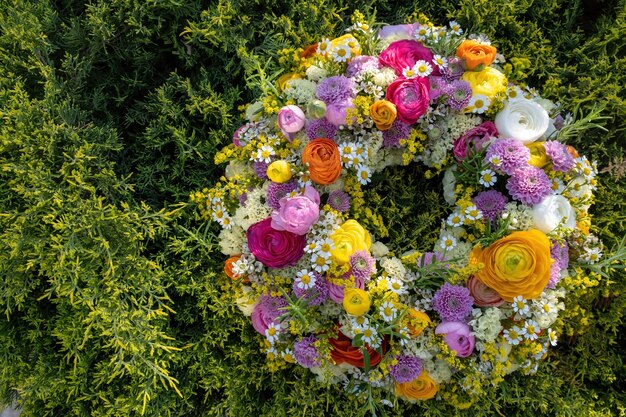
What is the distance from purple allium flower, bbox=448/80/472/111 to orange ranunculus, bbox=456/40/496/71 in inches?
3.1

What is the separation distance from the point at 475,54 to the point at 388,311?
3.18 feet

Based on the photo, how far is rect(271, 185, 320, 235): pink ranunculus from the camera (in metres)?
1.55

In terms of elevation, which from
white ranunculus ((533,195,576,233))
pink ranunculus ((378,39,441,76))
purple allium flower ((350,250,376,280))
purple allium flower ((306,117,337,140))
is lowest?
purple allium flower ((350,250,376,280))

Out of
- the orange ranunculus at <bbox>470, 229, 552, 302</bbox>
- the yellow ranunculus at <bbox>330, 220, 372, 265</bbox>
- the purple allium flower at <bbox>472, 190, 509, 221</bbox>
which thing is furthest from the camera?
the purple allium flower at <bbox>472, 190, 509, 221</bbox>

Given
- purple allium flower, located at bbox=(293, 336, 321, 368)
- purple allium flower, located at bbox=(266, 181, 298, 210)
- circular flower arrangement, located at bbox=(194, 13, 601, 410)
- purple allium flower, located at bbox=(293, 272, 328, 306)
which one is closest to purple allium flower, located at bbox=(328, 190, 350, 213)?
circular flower arrangement, located at bbox=(194, 13, 601, 410)

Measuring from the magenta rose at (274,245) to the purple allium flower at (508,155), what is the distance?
2.33ft

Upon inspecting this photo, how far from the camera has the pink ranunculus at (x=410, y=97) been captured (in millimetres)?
1616

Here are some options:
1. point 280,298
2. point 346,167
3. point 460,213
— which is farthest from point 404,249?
point 280,298

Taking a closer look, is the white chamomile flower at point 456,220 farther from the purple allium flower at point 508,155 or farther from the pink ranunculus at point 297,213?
the pink ranunculus at point 297,213

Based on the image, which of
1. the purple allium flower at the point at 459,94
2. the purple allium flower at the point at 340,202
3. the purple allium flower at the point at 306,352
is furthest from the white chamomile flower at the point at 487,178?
the purple allium flower at the point at 306,352

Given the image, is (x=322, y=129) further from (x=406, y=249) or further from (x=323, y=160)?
(x=406, y=249)

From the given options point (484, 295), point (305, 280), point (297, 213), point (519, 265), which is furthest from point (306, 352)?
point (519, 265)

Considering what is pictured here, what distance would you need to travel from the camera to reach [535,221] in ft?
5.19

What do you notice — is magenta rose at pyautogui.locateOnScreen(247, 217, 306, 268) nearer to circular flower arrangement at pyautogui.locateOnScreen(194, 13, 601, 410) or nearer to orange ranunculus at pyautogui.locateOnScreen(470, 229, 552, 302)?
circular flower arrangement at pyautogui.locateOnScreen(194, 13, 601, 410)
